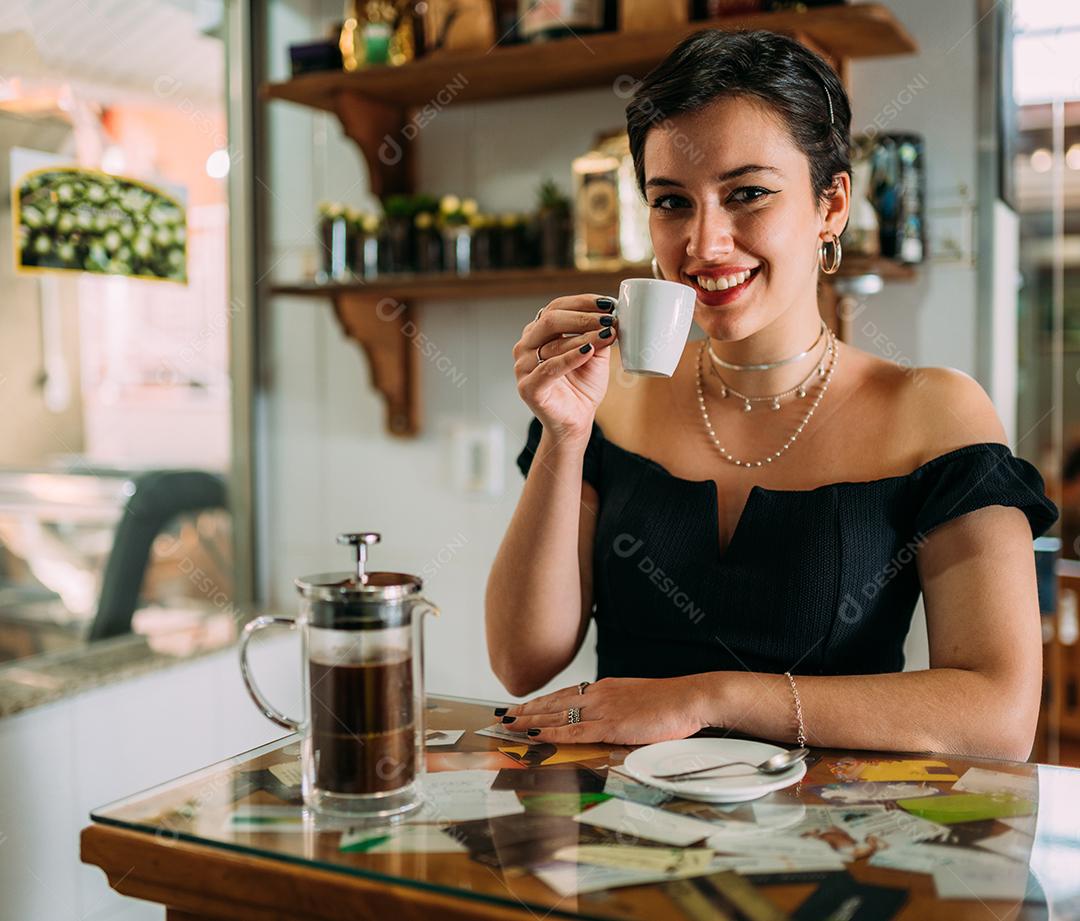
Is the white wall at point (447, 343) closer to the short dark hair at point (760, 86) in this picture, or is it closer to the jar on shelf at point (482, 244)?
the jar on shelf at point (482, 244)

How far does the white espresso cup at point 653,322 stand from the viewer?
3.79ft

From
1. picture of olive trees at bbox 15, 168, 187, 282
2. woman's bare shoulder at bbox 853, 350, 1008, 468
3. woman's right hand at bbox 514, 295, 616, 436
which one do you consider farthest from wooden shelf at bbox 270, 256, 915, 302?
woman's right hand at bbox 514, 295, 616, 436

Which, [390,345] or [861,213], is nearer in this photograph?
[861,213]

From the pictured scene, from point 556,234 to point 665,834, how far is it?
1.53 m

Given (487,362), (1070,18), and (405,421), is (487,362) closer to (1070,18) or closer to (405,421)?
(405,421)

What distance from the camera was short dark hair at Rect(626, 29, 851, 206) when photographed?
133 centimetres

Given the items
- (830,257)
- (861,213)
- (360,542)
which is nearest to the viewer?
(360,542)

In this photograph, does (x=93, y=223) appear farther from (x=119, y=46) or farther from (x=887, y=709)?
(x=887, y=709)

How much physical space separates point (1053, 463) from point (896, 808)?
1.87 m

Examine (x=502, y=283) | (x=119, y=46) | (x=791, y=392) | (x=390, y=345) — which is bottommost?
(x=791, y=392)

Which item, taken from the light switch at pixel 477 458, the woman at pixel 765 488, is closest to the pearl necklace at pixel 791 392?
the woman at pixel 765 488

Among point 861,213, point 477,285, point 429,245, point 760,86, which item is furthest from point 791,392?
point 429,245

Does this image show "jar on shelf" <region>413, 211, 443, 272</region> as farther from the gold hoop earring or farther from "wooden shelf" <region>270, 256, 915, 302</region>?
the gold hoop earring

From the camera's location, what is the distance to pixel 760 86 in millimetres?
1329
